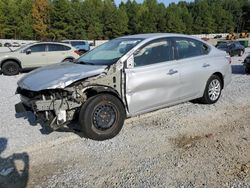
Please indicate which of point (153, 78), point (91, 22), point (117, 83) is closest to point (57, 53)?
point (153, 78)

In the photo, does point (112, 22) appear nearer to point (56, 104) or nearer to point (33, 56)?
point (33, 56)

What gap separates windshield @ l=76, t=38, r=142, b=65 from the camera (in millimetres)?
5812

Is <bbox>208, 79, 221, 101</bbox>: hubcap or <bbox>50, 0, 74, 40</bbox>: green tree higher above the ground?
<bbox>50, 0, 74, 40</bbox>: green tree

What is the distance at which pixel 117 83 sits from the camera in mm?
5500

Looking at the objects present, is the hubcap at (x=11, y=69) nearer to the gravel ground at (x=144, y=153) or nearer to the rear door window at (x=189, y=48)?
the gravel ground at (x=144, y=153)

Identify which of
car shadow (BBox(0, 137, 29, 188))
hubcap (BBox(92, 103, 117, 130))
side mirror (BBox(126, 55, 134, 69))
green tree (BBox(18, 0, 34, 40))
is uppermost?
green tree (BBox(18, 0, 34, 40))

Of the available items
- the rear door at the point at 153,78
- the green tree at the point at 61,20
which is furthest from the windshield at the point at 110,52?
the green tree at the point at 61,20

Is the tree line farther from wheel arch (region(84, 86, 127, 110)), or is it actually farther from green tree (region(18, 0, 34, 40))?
wheel arch (region(84, 86, 127, 110))

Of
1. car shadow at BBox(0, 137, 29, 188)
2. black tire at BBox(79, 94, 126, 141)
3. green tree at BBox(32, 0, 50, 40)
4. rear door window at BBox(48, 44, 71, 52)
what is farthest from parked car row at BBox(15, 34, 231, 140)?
green tree at BBox(32, 0, 50, 40)

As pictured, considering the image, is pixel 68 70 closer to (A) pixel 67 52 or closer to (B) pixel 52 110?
(B) pixel 52 110

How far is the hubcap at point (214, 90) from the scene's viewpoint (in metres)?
7.20

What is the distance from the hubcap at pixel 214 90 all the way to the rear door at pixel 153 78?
3.73 feet

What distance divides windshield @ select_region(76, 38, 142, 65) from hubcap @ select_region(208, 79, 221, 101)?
210cm

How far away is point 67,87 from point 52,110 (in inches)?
16.7
